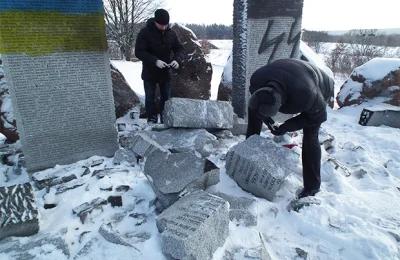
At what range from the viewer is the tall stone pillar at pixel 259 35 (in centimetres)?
475

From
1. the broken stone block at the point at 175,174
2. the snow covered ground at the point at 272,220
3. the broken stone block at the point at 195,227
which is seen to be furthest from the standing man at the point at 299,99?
the broken stone block at the point at 195,227

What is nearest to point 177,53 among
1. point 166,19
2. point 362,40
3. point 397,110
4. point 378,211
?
point 166,19

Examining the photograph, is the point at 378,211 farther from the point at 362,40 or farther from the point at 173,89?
the point at 362,40

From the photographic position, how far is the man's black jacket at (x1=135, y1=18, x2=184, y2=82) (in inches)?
152

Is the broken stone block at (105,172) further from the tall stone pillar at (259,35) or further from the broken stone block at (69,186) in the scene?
the tall stone pillar at (259,35)

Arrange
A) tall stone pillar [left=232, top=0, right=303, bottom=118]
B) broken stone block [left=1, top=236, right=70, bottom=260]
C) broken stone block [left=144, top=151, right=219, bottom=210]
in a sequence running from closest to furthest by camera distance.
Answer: broken stone block [left=1, top=236, right=70, bottom=260] → broken stone block [left=144, top=151, right=219, bottom=210] → tall stone pillar [left=232, top=0, right=303, bottom=118]

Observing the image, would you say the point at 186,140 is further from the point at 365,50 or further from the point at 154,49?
the point at 365,50

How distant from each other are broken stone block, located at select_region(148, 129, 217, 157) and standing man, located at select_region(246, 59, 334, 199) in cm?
83

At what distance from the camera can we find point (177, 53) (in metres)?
4.07

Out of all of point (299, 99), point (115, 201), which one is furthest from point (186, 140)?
point (299, 99)

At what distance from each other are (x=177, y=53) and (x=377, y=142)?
3.29 m

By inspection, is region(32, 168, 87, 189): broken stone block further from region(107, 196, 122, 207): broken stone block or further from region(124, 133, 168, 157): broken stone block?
region(107, 196, 122, 207): broken stone block

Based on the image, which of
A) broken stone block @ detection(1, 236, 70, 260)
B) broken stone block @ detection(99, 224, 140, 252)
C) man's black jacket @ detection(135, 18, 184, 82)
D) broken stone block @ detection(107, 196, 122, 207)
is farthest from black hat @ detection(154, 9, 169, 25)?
broken stone block @ detection(1, 236, 70, 260)

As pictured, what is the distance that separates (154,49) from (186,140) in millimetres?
1436
